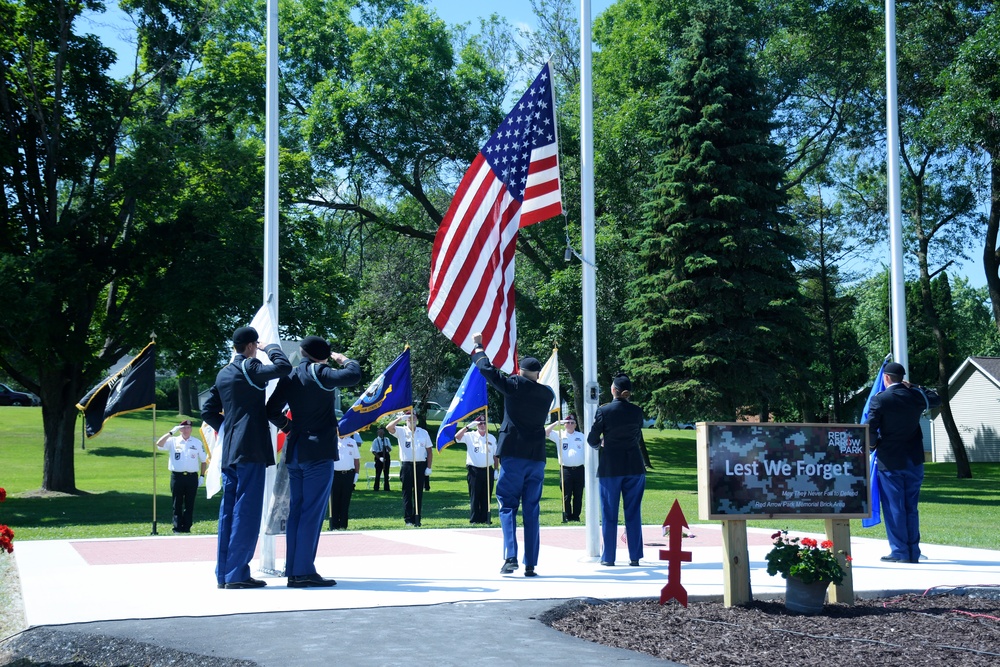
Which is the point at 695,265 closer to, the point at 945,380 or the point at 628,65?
the point at 628,65

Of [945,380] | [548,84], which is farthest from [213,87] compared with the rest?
[945,380]

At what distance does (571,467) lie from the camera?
19.2 m

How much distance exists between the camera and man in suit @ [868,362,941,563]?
1116cm

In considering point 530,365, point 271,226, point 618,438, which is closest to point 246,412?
point 271,226

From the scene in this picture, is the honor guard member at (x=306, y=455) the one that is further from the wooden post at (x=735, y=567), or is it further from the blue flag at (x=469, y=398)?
A: the blue flag at (x=469, y=398)

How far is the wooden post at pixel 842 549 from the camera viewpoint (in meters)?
8.20

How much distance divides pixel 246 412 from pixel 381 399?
5.66 metres

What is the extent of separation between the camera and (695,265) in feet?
103

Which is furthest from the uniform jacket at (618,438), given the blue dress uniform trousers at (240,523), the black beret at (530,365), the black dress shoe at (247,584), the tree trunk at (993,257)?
the tree trunk at (993,257)

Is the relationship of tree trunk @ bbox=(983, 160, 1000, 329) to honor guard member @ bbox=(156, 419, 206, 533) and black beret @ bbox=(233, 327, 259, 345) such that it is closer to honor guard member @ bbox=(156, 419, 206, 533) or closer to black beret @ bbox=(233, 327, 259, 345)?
honor guard member @ bbox=(156, 419, 206, 533)

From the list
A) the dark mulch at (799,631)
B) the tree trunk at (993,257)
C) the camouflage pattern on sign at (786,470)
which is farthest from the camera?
the tree trunk at (993,257)

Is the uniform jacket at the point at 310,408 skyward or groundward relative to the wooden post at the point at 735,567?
skyward

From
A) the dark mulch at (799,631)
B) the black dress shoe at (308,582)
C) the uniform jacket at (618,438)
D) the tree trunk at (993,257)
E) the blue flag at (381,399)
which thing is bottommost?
the dark mulch at (799,631)

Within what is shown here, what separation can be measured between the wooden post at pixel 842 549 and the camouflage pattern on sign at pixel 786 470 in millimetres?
97
